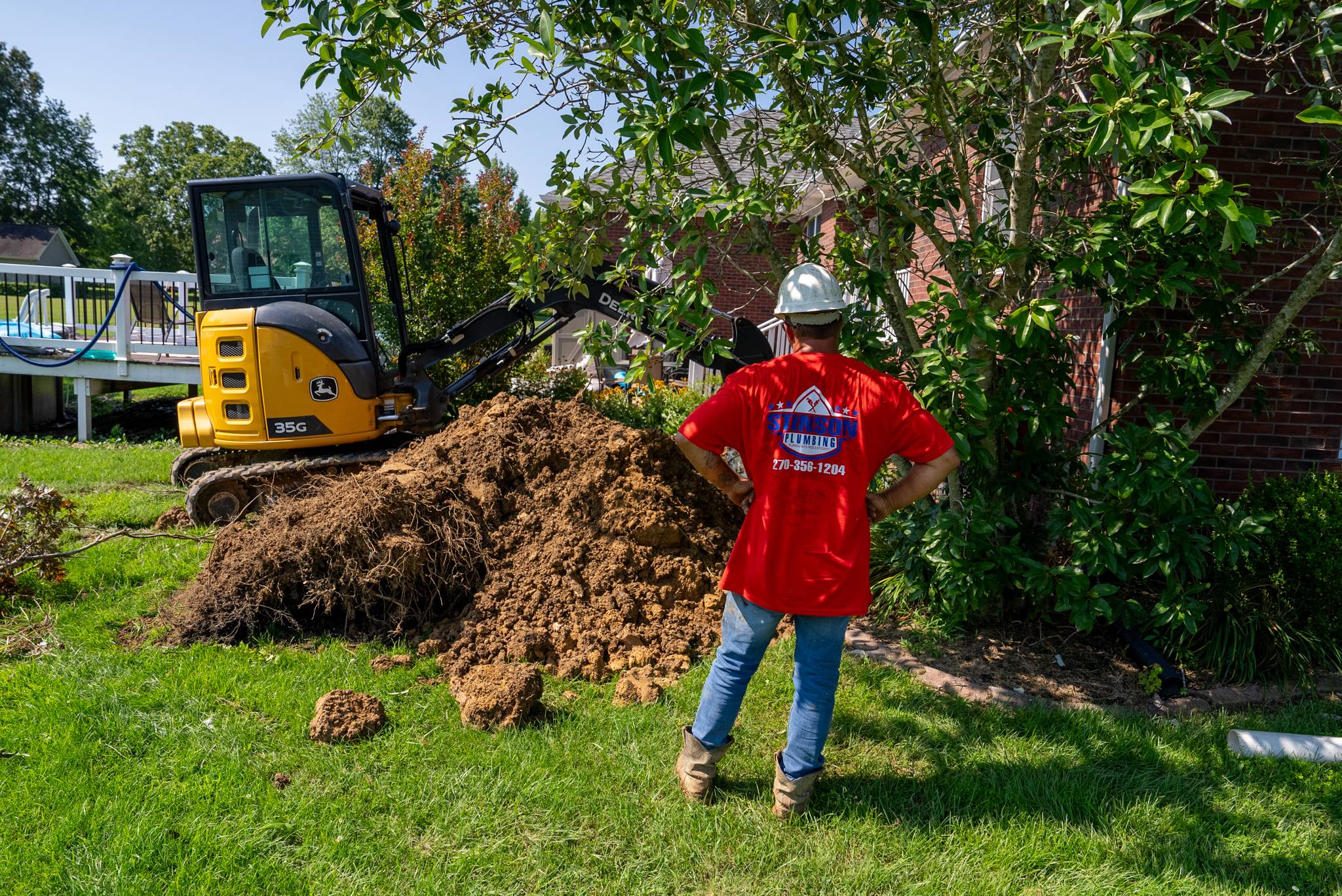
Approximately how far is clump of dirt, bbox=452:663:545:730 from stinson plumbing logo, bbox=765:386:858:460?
177 cm

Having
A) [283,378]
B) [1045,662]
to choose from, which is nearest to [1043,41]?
[1045,662]

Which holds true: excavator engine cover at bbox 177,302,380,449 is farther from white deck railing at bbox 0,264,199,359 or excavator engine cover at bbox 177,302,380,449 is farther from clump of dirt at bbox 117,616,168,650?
white deck railing at bbox 0,264,199,359

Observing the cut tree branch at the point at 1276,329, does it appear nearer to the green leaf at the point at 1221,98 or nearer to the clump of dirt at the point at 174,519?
the green leaf at the point at 1221,98

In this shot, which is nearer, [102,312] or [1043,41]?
[1043,41]

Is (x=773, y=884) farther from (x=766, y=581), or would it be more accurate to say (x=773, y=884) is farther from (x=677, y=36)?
(x=677, y=36)

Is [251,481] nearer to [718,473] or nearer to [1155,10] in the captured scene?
[718,473]

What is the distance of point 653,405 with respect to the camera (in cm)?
920

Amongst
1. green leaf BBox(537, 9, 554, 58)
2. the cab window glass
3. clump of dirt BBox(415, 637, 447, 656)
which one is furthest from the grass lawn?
the cab window glass

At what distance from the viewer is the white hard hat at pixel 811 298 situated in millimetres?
3225

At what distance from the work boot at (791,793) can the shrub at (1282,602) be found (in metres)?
2.53

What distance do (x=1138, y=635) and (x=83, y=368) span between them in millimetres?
12746

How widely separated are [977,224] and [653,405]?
497cm

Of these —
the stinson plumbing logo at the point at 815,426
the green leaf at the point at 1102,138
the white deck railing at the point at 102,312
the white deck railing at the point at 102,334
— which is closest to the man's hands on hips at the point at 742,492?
the stinson plumbing logo at the point at 815,426

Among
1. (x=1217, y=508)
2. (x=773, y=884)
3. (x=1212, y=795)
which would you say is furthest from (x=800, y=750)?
(x=1217, y=508)
